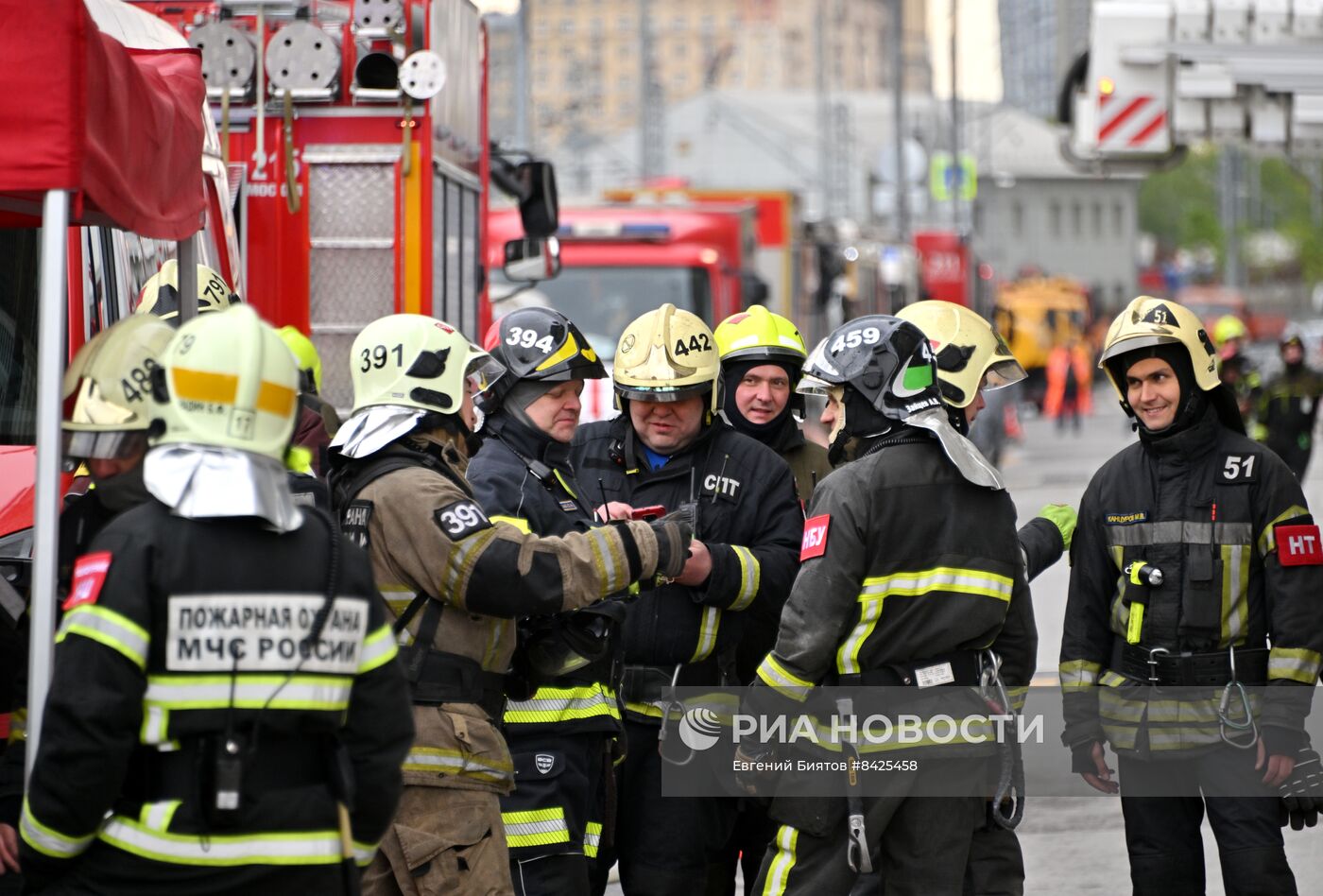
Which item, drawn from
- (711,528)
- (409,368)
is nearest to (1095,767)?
(711,528)

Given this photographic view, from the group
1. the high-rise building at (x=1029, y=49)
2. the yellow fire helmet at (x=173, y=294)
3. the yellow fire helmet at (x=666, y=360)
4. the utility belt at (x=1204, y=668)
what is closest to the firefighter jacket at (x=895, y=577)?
the utility belt at (x=1204, y=668)

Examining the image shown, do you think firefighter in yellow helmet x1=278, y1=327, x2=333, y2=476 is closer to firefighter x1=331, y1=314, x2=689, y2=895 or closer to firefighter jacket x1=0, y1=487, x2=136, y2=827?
firefighter x1=331, y1=314, x2=689, y2=895

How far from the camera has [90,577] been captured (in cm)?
324

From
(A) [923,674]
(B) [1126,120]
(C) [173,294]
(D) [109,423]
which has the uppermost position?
(B) [1126,120]

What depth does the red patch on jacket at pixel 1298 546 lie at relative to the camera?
513cm

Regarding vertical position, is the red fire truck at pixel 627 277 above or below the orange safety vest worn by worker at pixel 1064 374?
above

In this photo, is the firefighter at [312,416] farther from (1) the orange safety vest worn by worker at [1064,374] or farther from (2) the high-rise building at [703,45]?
(2) the high-rise building at [703,45]

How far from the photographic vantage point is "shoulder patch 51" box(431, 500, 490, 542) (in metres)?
4.20

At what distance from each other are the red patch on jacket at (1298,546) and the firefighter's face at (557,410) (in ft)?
6.15

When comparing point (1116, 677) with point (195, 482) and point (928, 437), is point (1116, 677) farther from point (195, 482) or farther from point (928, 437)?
point (195, 482)

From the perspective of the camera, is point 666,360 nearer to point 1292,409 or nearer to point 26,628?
point 26,628

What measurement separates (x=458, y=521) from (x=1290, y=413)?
35.1ft

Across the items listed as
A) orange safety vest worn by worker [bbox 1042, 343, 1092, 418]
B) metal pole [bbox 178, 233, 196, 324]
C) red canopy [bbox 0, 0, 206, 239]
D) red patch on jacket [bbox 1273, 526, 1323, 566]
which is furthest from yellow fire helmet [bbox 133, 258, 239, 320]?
orange safety vest worn by worker [bbox 1042, 343, 1092, 418]

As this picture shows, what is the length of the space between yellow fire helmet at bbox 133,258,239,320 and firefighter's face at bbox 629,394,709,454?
1.46 meters
